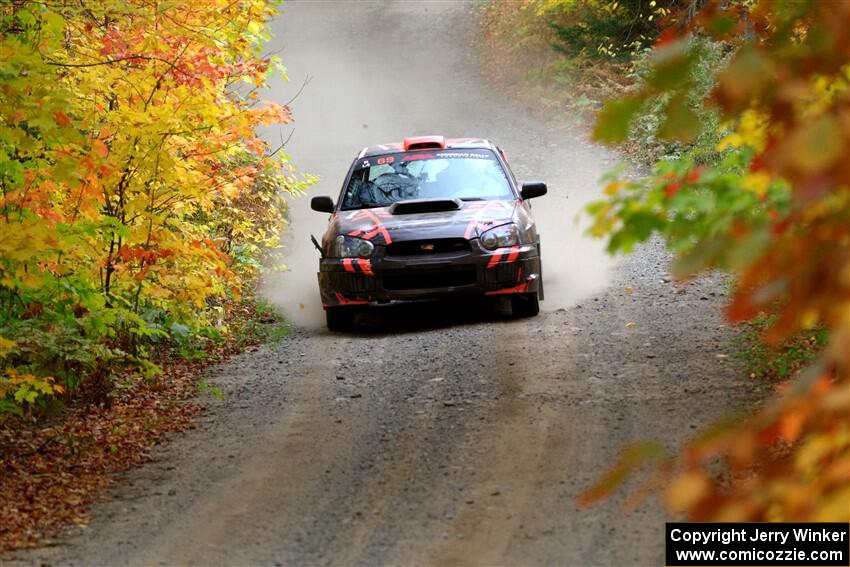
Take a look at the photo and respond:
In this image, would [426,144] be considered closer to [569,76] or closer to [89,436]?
[89,436]

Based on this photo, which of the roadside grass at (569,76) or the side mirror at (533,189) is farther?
the roadside grass at (569,76)

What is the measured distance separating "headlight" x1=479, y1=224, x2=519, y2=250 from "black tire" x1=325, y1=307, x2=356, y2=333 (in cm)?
171

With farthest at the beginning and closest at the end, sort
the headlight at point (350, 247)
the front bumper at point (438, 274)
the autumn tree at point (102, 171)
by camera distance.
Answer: the headlight at point (350, 247)
the front bumper at point (438, 274)
the autumn tree at point (102, 171)

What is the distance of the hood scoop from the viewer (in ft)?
37.6

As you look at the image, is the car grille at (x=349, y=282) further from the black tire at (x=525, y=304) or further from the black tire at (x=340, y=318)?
the black tire at (x=525, y=304)

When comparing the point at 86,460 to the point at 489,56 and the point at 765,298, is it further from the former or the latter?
the point at 489,56

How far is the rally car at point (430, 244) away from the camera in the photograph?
1087cm

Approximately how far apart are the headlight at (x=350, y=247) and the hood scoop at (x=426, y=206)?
2.02 ft

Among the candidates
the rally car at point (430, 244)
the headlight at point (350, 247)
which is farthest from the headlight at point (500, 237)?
the headlight at point (350, 247)

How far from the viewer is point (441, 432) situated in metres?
7.75

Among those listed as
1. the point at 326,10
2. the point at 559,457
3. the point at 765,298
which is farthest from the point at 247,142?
the point at 326,10

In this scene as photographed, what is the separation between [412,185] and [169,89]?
3612 mm

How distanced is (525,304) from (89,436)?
16.0 feet

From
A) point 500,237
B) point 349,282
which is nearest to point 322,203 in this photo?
point 349,282
